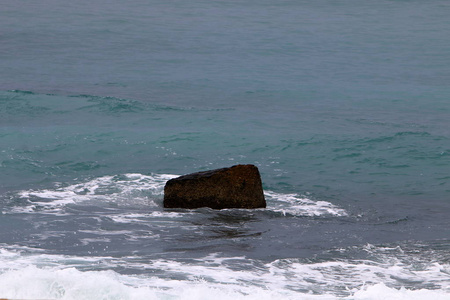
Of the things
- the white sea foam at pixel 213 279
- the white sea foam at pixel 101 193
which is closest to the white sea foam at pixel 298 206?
the white sea foam at pixel 101 193

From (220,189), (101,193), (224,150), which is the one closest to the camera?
(220,189)

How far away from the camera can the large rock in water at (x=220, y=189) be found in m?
12.5

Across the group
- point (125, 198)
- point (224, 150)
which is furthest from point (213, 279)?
point (224, 150)

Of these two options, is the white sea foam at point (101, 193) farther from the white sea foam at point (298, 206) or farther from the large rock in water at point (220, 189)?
the white sea foam at point (298, 206)

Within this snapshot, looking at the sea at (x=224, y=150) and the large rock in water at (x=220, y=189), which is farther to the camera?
the large rock in water at (x=220, y=189)

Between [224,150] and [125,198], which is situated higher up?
[125,198]

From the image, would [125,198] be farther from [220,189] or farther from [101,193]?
[220,189]

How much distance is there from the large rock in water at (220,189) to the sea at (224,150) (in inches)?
9.3

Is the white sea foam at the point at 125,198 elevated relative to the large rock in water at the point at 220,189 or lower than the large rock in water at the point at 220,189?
lower

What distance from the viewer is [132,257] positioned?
9625 mm

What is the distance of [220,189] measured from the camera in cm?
1251

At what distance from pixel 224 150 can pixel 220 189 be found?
6.43 metres

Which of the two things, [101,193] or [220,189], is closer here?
[220,189]

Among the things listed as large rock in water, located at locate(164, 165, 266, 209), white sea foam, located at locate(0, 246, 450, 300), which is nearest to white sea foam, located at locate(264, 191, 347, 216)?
large rock in water, located at locate(164, 165, 266, 209)
